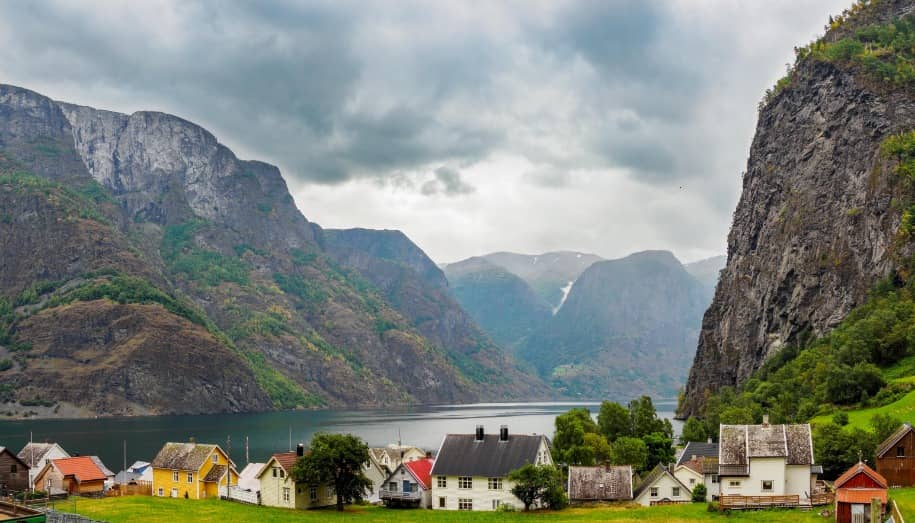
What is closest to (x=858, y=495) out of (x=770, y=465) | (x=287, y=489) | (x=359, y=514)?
(x=770, y=465)

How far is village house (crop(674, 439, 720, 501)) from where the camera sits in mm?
90812

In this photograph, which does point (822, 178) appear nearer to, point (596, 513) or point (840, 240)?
point (840, 240)

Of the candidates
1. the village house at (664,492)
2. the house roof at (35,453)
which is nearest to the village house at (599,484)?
the village house at (664,492)

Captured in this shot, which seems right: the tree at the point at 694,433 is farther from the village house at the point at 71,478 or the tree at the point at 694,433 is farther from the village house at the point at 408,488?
the village house at the point at 71,478

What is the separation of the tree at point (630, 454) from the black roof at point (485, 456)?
78.1ft

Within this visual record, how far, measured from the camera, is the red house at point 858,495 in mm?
58844

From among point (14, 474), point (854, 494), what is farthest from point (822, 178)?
point (14, 474)

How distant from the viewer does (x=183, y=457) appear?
346ft

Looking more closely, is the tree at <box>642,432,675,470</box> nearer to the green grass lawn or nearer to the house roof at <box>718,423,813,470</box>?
the green grass lawn

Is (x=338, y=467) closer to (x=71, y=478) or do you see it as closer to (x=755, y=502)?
(x=71, y=478)

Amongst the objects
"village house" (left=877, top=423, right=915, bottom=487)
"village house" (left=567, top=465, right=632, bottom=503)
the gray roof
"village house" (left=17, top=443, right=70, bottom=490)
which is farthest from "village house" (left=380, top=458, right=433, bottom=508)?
"village house" (left=877, top=423, right=915, bottom=487)

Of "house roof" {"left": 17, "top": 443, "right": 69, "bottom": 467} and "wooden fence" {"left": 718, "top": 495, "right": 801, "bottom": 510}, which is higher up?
"wooden fence" {"left": 718, "top": 495, "right": 801, "bottom": 510}

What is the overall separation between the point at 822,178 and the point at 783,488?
138986 millimetres

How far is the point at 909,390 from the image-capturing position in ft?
391
